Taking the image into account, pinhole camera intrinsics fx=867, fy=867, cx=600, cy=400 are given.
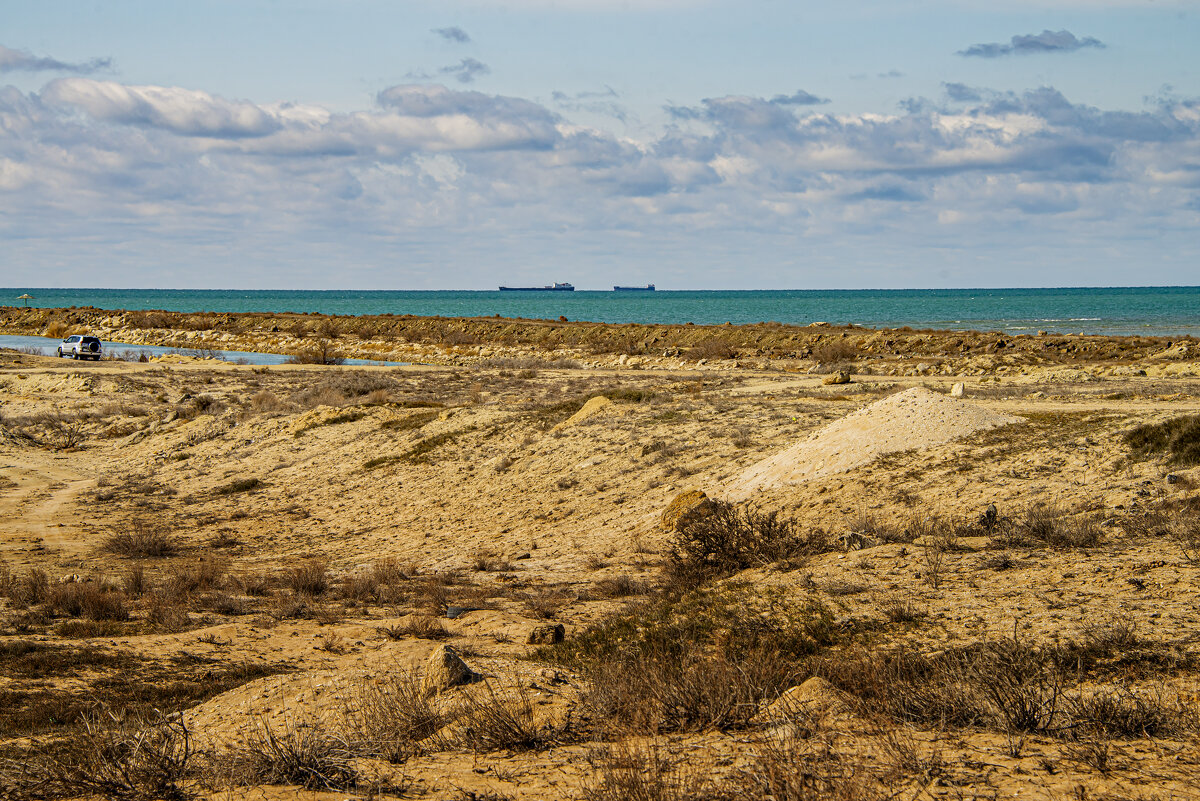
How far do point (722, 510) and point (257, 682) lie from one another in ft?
20.4

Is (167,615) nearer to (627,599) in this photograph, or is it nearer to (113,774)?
(627,599)

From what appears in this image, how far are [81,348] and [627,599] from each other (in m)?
50.1

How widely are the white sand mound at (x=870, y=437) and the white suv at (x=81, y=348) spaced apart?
4681 cm

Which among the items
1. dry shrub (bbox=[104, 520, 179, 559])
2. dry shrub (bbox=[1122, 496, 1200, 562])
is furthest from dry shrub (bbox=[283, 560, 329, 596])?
dry shrub (bbox=[1122, 496, 1200, 562])

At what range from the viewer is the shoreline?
4109 centimetres

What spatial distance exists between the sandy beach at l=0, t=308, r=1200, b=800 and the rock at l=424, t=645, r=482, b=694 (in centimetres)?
4

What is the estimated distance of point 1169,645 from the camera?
7180 millimetres

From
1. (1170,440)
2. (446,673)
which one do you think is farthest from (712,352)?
(446,673)

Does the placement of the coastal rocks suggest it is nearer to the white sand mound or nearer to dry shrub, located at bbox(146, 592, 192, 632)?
the white sand mound

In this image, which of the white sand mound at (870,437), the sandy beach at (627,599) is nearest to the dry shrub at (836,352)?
the sandy beach at (627,599)

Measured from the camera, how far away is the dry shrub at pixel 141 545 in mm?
15984

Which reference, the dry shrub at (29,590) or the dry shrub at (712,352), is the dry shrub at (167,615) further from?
the dry shrub at (712,352)

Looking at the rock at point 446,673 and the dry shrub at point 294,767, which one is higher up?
the dry shrub at point 294,767

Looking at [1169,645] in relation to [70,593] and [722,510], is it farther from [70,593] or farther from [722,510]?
[70,593]
